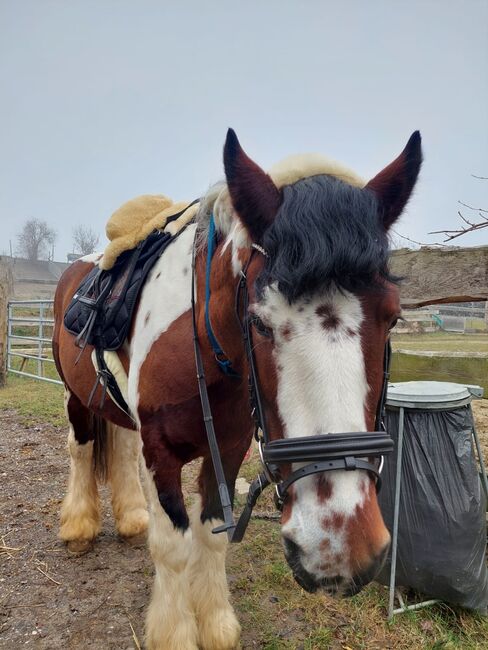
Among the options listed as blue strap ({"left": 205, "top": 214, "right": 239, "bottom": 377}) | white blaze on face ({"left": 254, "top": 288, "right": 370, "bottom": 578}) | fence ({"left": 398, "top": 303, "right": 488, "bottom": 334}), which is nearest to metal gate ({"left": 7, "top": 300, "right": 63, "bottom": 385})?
blue strap ({"left": 205, "top": 214, "right": 239, "bottom": 377})

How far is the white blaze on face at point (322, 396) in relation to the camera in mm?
1100

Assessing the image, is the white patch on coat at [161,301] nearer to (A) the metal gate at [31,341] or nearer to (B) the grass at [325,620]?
(B) the grass at [325,620]

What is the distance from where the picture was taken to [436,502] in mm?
2229

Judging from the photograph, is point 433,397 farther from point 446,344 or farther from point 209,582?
point 446,344

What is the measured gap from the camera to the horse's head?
1108 millimetres

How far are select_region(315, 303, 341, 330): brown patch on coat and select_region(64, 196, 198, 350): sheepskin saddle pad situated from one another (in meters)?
1.17

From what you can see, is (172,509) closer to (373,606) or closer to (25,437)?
(373,606)

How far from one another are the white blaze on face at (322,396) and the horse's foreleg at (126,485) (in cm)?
217

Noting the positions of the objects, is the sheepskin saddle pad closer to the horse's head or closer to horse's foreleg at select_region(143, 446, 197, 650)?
horse's foreleg at select_region(143, 446, 197, 650)

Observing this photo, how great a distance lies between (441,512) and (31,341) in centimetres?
1132

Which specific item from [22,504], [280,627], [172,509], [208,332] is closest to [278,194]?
[208,332]

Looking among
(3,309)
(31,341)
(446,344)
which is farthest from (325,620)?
(31,341)

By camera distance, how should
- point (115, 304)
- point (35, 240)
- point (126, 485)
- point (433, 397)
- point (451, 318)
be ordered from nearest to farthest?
point (115, 304) < point (433, 397) < point (126, 485) < point (451, 318) < point (35, 240)

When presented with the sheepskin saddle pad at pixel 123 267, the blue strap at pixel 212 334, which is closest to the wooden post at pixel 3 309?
the sheepskin saddle pad at pixel 123 267
